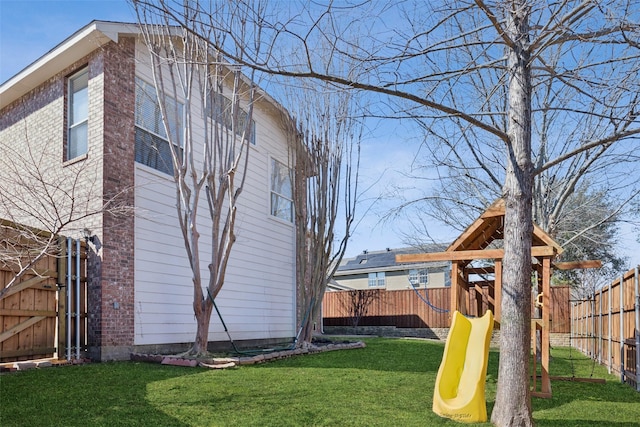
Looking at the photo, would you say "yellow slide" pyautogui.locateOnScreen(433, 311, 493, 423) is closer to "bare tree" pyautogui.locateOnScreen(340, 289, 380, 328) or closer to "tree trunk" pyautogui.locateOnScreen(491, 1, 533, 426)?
"tree trunk" pyautogui.locateOnScreen(491, 1, 533, 426)

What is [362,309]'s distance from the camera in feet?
71.4

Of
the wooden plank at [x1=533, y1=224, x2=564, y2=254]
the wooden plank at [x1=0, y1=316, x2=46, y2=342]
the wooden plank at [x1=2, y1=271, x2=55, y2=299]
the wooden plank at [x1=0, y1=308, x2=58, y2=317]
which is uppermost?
the wooden plank at [x1=533, y1=224, x2=564, y2=254]

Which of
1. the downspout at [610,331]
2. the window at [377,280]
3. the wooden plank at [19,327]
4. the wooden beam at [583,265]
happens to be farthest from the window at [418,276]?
the wooden plank at [19,327]

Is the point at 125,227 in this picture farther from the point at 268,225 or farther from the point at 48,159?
the point at 268,225

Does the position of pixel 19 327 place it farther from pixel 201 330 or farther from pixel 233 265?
pixel 233 265

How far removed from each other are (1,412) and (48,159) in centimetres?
594

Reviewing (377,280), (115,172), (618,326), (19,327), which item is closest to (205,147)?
(115,172)

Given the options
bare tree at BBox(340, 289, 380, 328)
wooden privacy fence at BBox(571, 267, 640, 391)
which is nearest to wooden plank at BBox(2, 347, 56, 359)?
wooden privacy fence at BBox(571, 267, 640, 391)

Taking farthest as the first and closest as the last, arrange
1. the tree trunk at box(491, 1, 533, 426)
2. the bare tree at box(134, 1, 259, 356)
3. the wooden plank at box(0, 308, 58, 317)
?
the bare tree at box(134, 1, 259, 356) < the wooden plank at box(0, 308, 58, 317) < the tree trunk at box(491, 1, 533, 426)

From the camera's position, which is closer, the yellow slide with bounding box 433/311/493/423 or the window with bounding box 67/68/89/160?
the yellow slide with bounding box 433/311/493/423

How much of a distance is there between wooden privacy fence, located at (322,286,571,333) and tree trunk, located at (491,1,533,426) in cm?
1345

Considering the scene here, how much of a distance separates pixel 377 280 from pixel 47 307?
86.2 feet

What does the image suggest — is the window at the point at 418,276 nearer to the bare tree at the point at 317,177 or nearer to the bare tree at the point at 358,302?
the bare tree at the point at 358,302

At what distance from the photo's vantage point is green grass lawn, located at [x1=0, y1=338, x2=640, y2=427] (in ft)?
15.3
